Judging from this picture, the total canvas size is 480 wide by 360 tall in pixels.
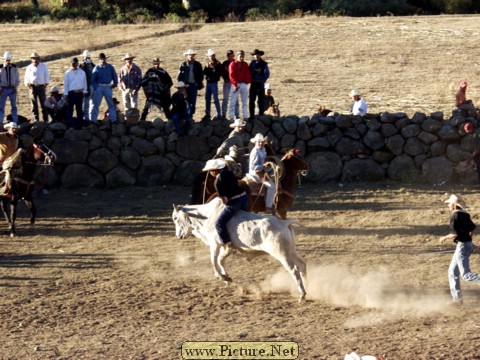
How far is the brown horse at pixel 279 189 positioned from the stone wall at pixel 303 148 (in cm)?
434

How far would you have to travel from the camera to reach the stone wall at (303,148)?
73.7 feet

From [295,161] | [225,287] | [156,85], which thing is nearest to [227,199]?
[225,287]

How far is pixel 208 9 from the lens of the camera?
5372cm

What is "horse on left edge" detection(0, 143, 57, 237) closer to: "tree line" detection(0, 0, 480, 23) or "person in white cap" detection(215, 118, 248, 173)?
"person in white cap" detection(215, 118, 248, 173)

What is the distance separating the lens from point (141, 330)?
496 inches

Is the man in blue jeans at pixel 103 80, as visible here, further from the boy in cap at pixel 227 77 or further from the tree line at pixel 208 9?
the tree line at pixel 208 9

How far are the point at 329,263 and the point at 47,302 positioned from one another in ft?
16.1

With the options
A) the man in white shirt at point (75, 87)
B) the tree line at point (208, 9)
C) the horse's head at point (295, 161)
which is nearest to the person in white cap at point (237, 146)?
the horse's head at point (295, 161)

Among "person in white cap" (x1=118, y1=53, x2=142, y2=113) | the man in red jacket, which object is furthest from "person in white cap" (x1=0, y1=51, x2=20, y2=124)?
the man in red jacket

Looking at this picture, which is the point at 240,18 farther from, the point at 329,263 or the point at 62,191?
the point at 329,263

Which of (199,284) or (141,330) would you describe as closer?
(141,330)

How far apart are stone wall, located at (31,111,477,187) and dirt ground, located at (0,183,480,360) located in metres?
1.23

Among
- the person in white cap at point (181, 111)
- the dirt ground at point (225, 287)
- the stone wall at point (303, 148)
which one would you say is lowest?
the dirt ground at point (225, 287)

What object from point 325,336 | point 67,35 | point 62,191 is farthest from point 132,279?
point 67,35
